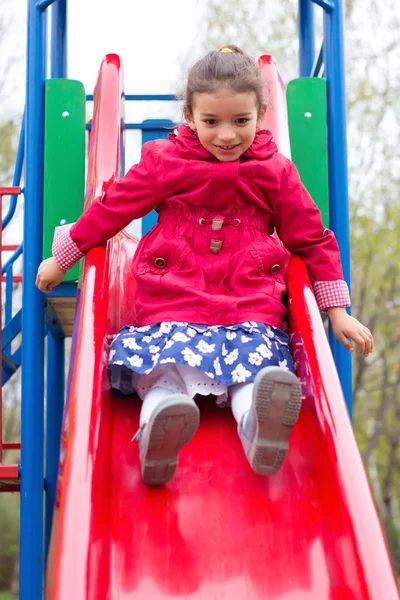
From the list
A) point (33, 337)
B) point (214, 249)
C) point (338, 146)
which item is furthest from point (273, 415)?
point (338, 146)

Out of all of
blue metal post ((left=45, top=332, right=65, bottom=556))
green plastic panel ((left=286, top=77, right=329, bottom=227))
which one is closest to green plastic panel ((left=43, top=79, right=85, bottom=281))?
green plastic panel ((left=286, top=77, right=329, bottom=227))

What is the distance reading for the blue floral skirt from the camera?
222 centimetres

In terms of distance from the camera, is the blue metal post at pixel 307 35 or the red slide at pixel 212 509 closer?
the red slide at pixel 212 509

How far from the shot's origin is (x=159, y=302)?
2416mm

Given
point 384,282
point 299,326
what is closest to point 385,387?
point 384,282

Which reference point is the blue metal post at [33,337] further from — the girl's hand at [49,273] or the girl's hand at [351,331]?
the girl's hand at [351,331]

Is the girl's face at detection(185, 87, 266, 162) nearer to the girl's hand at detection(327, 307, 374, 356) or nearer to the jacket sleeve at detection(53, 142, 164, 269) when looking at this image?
the jacket sleeve at detection(53, 142, 164, 269)

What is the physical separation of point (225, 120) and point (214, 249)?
0.38 meters

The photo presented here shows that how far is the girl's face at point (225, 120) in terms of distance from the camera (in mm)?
2354

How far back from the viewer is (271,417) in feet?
6.21

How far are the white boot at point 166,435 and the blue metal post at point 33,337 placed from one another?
4.30ft

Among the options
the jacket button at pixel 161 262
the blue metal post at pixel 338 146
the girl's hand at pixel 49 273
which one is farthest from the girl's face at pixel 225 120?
the blue metal post at pixel 338 146

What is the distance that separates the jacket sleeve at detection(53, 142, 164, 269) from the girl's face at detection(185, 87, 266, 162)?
0.64ft

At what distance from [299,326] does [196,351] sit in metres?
0.34
